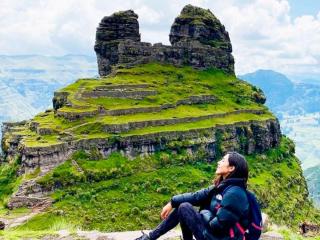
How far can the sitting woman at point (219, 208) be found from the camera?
14352mm

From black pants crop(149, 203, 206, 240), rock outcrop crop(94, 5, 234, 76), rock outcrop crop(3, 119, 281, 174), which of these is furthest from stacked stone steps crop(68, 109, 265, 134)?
black pants crop(149, 203, 206, 240)

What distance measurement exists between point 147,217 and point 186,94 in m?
41.9

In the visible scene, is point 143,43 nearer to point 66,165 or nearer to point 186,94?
point 186,94

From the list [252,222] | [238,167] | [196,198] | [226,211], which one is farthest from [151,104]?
[226,211]

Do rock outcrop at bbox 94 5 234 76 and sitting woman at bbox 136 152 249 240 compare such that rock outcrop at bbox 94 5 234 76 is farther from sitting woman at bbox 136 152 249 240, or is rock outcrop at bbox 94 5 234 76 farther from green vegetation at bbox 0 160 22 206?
sitting woman at bbox 136 152 249 240

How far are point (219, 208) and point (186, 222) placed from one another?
134 cm

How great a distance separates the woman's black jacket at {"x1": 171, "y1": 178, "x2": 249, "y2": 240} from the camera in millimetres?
14305

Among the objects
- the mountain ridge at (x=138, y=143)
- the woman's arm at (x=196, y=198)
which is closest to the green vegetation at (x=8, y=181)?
the mountain ridge at (x=138, y=143)

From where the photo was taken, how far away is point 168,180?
273 ft

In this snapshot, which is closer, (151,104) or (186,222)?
(186,222)

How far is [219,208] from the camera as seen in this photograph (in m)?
14.7

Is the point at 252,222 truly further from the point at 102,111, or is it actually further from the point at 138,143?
the point at 102,111

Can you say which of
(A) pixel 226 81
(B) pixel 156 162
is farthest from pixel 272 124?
(B) pixel 156 162

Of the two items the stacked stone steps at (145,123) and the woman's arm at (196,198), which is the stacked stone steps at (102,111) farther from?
the woman's arm at (196,198)
